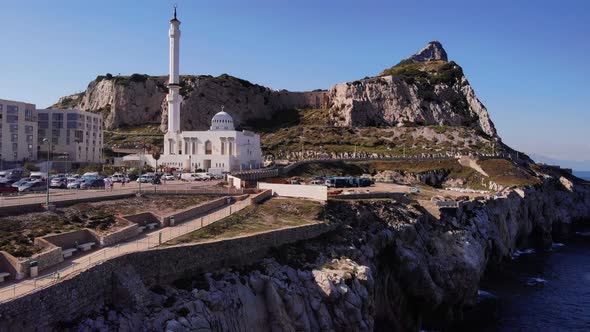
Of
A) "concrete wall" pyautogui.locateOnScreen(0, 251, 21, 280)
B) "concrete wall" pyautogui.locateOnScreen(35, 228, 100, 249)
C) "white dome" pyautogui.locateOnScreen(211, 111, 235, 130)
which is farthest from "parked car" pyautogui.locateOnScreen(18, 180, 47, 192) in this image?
"white dome" pyautogui.locateOnScreen(211, 111, 235, 130)

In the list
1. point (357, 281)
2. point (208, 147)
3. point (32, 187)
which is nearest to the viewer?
point (357, 281)

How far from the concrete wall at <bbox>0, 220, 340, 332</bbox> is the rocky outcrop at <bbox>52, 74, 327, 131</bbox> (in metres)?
120

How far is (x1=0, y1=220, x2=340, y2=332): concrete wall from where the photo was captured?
19.5 meters

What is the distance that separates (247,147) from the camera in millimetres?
86375

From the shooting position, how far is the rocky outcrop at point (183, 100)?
15300cm

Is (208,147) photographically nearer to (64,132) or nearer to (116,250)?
(64,132)

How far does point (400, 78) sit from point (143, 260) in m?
142

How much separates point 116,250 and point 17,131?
195ft

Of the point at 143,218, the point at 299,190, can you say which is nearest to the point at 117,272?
the point at 143,218

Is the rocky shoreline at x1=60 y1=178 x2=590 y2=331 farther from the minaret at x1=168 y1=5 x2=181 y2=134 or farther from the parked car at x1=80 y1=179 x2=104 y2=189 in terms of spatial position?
the minaret at x1=168 y1=5 x2=181 y2=134

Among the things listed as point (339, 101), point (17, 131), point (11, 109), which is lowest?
point (17, 131)

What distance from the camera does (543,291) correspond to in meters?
53.6

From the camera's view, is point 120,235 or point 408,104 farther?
point 408,104

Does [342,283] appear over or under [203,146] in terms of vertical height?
under
